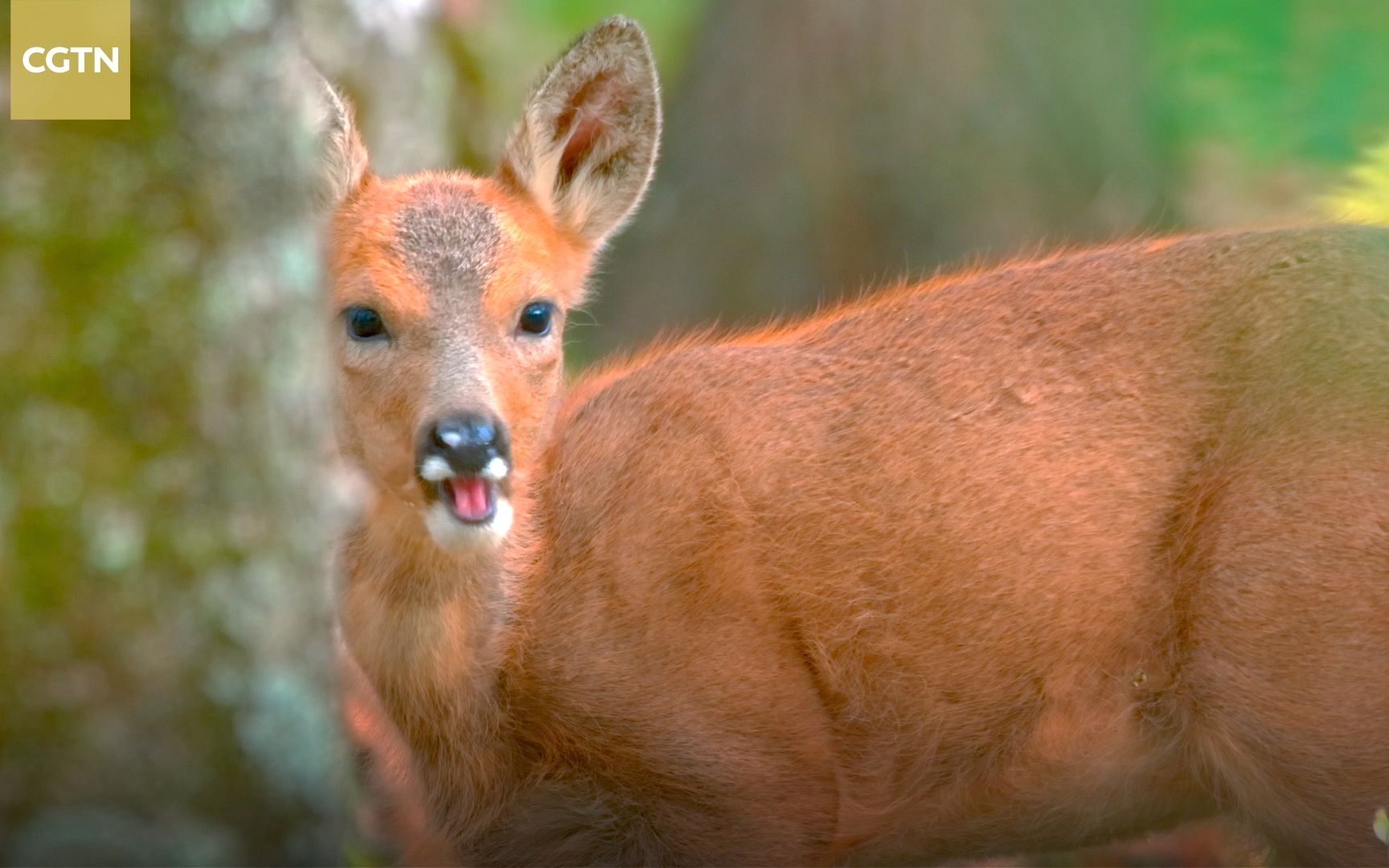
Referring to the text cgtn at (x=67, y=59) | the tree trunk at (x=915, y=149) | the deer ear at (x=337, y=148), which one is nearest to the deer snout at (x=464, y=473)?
the deer ear at (x=337, y=148)

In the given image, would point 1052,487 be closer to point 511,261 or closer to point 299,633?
point 511,261

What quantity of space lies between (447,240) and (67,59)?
1439mm

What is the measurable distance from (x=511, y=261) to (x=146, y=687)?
1969 millimetres

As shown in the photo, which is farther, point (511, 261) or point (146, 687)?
point (511, 261)

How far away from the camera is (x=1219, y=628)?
5.37 m

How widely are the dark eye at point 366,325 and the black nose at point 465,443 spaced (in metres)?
0.65

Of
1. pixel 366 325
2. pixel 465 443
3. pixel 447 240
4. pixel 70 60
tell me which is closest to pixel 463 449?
pixel 465 443

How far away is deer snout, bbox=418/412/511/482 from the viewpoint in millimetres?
5125

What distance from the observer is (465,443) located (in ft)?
16.8

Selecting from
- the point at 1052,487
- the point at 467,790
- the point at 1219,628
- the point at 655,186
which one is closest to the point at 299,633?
the point at 467,790

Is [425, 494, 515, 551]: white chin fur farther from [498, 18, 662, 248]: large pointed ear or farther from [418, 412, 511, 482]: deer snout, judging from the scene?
[498, 18, 662, 248]: large pointed ear

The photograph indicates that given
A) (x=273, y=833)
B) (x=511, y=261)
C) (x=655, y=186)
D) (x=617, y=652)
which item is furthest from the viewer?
(x=655, y=186)

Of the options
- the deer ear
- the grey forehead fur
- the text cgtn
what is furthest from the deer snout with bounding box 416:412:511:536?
the text cgtn

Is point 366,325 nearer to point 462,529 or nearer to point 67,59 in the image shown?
point 462,529
